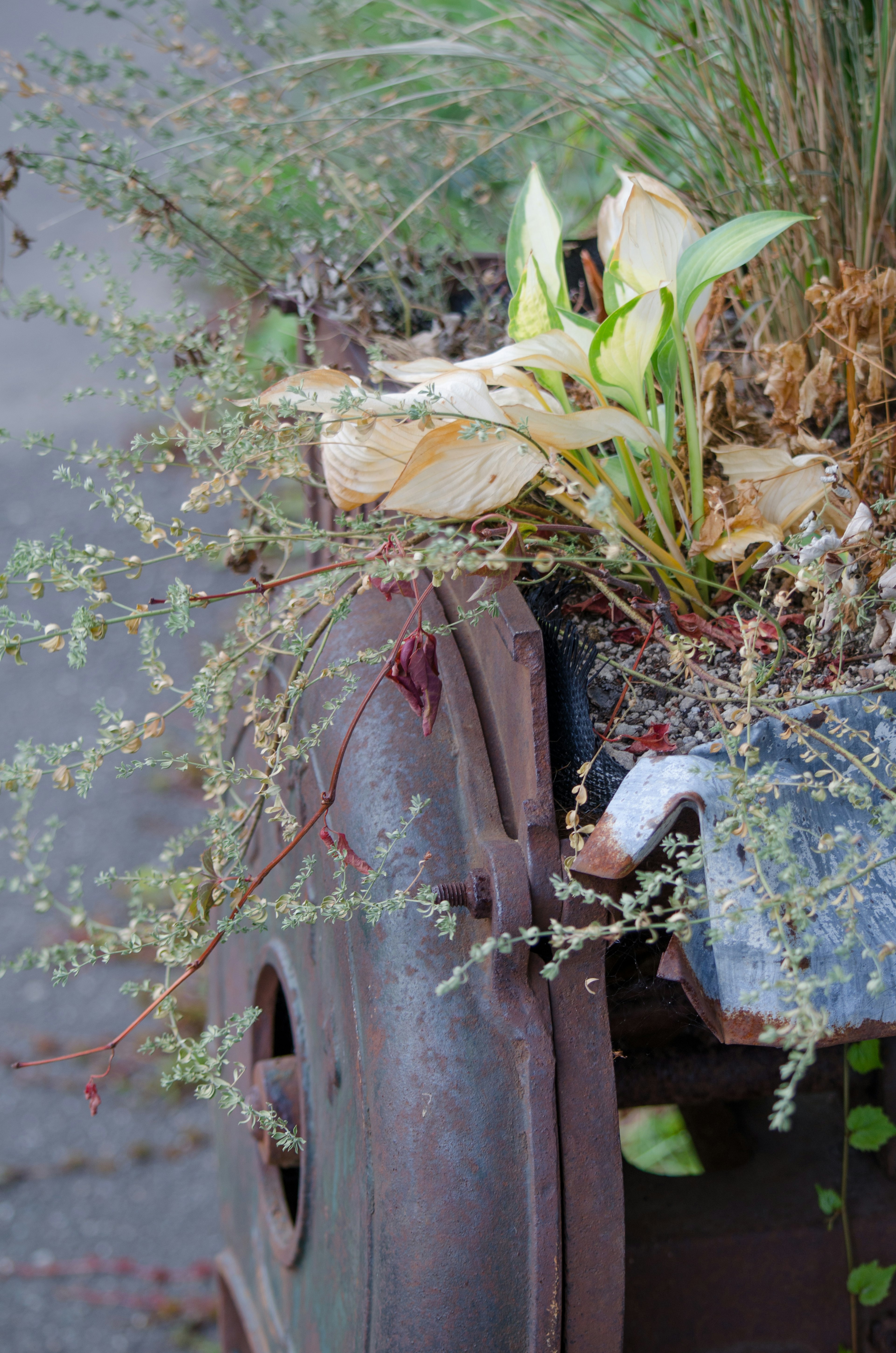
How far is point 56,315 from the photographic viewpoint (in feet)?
3.61

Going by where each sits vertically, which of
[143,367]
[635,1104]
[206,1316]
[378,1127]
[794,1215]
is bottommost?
[206,1316]

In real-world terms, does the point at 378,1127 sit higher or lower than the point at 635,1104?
higher

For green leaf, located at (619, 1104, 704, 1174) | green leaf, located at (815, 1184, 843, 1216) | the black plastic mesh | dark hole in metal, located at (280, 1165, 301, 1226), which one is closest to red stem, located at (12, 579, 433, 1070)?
the black plastic mesh

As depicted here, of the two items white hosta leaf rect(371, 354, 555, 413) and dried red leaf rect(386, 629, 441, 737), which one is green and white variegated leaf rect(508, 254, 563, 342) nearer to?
white hosta leaf rect(371, 354, 555, 413)

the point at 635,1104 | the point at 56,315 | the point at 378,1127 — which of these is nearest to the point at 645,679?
the point at 378,1127

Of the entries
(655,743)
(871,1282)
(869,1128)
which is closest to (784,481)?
(655,743)

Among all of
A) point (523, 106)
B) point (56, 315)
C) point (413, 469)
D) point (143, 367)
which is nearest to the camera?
point (413, 469)

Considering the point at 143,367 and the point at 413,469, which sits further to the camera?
the point at 143,367

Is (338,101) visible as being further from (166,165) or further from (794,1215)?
(794,1215)

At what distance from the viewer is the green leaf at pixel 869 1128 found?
1.12 metres

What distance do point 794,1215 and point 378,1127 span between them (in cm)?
69

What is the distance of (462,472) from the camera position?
661 millimetres

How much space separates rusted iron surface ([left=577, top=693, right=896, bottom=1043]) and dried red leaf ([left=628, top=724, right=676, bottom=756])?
4 cm

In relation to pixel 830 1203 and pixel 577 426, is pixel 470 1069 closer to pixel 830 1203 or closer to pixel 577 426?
pixel 577 426
